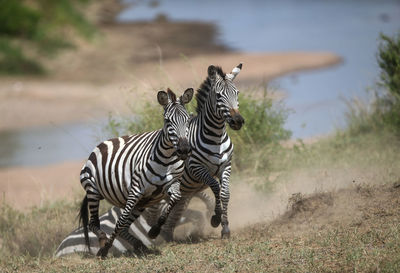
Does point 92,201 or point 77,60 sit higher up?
point 77,60

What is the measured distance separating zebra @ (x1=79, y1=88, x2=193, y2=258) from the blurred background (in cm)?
250

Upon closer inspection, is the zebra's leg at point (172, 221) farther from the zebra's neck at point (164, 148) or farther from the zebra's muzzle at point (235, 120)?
the zebra's muzzle at point (235, 120)

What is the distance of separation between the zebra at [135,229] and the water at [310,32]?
5.45 metres

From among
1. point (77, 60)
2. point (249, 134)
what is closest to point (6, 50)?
point (77, 60)

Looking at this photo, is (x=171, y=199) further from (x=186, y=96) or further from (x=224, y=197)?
(x=186, y=96)

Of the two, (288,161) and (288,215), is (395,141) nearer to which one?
(288,161)

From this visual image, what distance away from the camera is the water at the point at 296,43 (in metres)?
18.4

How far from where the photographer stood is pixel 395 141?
11336 mm

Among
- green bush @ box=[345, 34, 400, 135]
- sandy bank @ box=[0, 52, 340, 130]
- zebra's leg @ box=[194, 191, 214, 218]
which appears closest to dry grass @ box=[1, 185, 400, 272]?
zebra's leg @ box=[194, 191, 214, 218]

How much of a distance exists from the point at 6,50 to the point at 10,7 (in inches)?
154

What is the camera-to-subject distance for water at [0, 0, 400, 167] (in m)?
18.4

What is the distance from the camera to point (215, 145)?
7.77 m

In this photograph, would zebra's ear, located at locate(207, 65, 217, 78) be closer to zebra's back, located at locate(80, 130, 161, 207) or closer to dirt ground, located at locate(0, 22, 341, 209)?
zebra's back, located at locate(80, 130, 161, 207)

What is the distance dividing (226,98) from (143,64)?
20.4 meters
